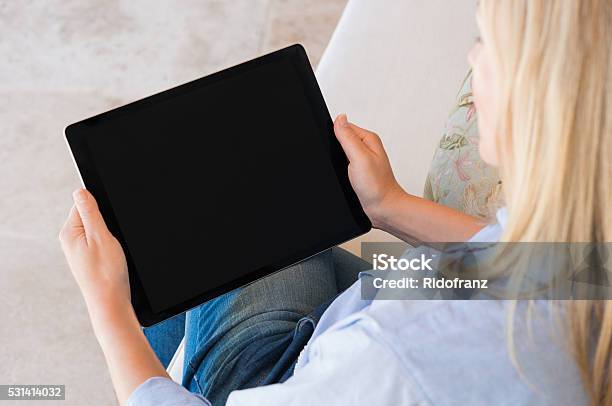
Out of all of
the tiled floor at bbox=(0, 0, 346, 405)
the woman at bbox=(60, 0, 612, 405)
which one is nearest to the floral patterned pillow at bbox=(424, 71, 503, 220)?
the woman at bbox=(60, 0, 612, 405)

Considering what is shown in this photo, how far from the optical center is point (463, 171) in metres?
0.98

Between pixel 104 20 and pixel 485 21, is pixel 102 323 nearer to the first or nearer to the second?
pixel 485 21

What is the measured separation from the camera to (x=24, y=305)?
1.44 meters

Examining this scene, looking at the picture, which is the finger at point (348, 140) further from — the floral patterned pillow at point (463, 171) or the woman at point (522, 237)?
the woman at point (522, 237)

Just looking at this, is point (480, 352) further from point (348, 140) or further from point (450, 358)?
point (348, 140)

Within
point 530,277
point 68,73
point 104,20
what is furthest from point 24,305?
point 530,277

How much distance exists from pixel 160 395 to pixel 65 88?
108 cm

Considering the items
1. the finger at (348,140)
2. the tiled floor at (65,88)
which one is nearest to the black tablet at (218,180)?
the finger at (348,140)

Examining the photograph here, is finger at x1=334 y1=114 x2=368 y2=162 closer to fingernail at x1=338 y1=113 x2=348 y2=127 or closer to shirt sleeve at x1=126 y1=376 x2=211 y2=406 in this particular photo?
fingernail at x1=338 y1=113 x2=348 y2=127

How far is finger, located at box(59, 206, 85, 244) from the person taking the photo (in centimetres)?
82

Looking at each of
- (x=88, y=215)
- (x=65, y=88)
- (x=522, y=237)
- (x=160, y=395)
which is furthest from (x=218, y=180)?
(x=65, y=88)

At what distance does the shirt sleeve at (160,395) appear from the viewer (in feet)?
2.38

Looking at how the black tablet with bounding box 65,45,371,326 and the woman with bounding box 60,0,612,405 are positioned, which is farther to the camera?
the black tablet with bounding box 65,45,371,326

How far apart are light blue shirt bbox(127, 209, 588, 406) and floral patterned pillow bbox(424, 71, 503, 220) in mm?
381
